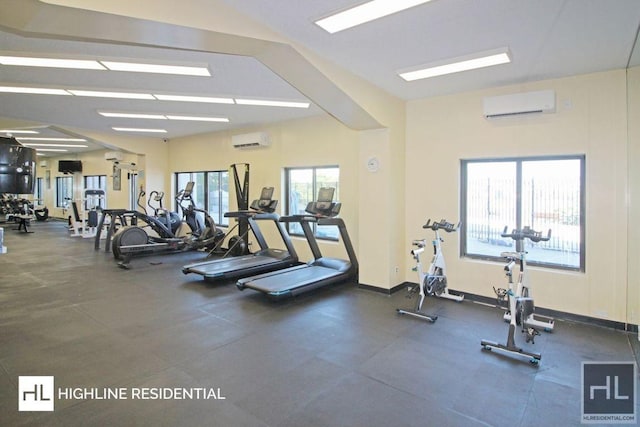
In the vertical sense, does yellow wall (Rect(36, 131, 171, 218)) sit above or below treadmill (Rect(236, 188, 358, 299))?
above

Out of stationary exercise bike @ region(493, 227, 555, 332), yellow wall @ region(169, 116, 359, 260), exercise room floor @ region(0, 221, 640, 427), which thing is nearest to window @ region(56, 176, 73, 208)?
yellow wall @ region(169, 116, 359, 260)

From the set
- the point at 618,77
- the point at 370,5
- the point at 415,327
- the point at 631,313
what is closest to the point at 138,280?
the point at 415,327

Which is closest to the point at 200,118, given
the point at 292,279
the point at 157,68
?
the point at 157,68

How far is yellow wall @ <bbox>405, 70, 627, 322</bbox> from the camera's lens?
3.95m

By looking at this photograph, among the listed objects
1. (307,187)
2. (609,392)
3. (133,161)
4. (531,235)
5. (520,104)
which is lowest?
(609,392)

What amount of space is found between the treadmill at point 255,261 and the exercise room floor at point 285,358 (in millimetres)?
546

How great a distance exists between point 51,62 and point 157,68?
1.15 m

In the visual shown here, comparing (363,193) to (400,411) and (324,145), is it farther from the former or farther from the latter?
(400,411)

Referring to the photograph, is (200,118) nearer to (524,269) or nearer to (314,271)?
(314,271)

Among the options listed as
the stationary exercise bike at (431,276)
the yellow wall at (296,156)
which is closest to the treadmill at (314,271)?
the yellow wall at (296,156)

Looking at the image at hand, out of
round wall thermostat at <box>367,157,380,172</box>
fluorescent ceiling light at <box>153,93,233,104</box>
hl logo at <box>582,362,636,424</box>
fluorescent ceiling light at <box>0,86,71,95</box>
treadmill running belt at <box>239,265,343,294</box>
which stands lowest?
hl logo at <box>582,362,636,424</box>

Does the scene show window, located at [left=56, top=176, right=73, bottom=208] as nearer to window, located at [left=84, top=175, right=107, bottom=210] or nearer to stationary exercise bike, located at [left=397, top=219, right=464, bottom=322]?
window, located at [left=84, top=175, right=107, bottom=210]

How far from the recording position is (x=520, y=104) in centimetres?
431

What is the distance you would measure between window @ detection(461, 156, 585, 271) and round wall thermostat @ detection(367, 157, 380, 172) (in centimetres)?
123
